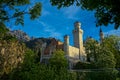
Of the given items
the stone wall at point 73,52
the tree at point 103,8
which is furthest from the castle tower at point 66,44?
the tree at point 103,8

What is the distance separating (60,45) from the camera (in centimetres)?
8700

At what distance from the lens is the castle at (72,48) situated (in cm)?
8225

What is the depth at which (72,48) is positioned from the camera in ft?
280

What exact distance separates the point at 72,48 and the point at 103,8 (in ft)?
250

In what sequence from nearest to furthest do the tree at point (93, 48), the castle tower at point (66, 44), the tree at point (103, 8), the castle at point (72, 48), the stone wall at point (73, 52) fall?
the tree at point (103, 8) → the tree at point (93, 48) → the castle tower at point (66, 44) → the castle at point (72, 48) → the stone wall at point (73, 52)

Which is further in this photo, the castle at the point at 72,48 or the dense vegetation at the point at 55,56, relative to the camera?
the castle at the point at 72,48

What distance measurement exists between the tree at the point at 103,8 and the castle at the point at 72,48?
68570mm

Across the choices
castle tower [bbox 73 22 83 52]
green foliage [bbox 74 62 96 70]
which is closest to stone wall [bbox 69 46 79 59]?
castle tower [bbox 73 22 83 52]

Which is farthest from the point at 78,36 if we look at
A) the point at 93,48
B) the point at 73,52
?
the point at 93,48

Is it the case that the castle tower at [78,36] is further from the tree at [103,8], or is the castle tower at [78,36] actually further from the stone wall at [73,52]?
the tree at [103,8]

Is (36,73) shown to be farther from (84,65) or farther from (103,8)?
(84,65)

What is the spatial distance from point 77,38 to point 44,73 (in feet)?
184

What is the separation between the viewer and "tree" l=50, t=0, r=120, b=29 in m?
8.15

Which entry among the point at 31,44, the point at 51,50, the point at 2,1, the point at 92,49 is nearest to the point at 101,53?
the point at 92,49
